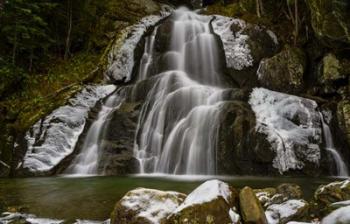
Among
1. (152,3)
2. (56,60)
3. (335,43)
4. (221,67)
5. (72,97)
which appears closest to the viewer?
(335,43)

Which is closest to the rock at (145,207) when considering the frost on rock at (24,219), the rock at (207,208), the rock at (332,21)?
the rock at (207,208)

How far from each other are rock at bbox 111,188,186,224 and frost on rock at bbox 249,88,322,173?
688 cm

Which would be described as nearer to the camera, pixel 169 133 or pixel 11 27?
pixel 169 133

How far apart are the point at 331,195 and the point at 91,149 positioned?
348 inches

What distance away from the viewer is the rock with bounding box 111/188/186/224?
5.80m

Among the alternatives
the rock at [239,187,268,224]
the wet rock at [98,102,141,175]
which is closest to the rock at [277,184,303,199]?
the rock at [239,187,268,224]

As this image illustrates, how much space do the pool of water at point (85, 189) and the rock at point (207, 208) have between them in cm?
188

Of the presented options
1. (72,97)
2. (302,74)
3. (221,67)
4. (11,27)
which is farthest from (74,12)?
(302,74)

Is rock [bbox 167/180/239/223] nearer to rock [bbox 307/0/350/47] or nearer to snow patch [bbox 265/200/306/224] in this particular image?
snow patch [bbox 265/200/306/224]

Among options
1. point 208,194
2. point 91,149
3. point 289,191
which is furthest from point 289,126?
point 208,194

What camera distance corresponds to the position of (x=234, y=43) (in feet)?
60.7

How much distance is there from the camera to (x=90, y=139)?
1424 centimetres

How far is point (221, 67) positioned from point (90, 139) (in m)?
6.99

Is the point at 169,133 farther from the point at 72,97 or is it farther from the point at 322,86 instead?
the point at 322,86
